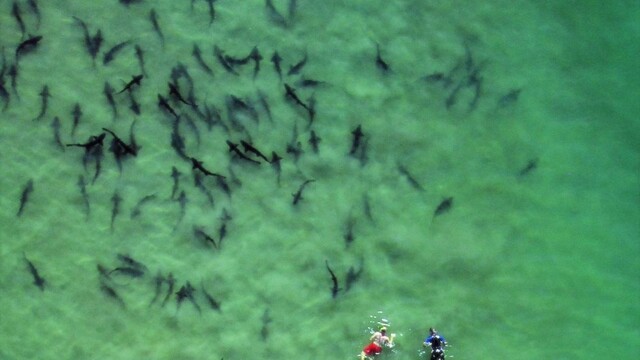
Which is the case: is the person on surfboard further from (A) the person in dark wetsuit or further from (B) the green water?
(A) the person in dark wetsuit

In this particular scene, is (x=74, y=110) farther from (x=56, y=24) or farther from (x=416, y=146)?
(x=416, y=146)

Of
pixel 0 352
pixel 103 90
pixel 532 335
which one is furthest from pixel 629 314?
pixel 0 352

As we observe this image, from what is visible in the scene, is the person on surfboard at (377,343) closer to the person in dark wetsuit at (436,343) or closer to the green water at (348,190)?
the green water at (348,190)

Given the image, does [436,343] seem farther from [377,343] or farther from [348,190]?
[348,190]

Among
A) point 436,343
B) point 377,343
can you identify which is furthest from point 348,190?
point 436,343

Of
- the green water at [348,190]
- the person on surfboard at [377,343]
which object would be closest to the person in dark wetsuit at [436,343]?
the green water at [348,190]

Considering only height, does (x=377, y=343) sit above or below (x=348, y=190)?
below

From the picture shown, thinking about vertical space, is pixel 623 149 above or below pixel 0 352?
above
